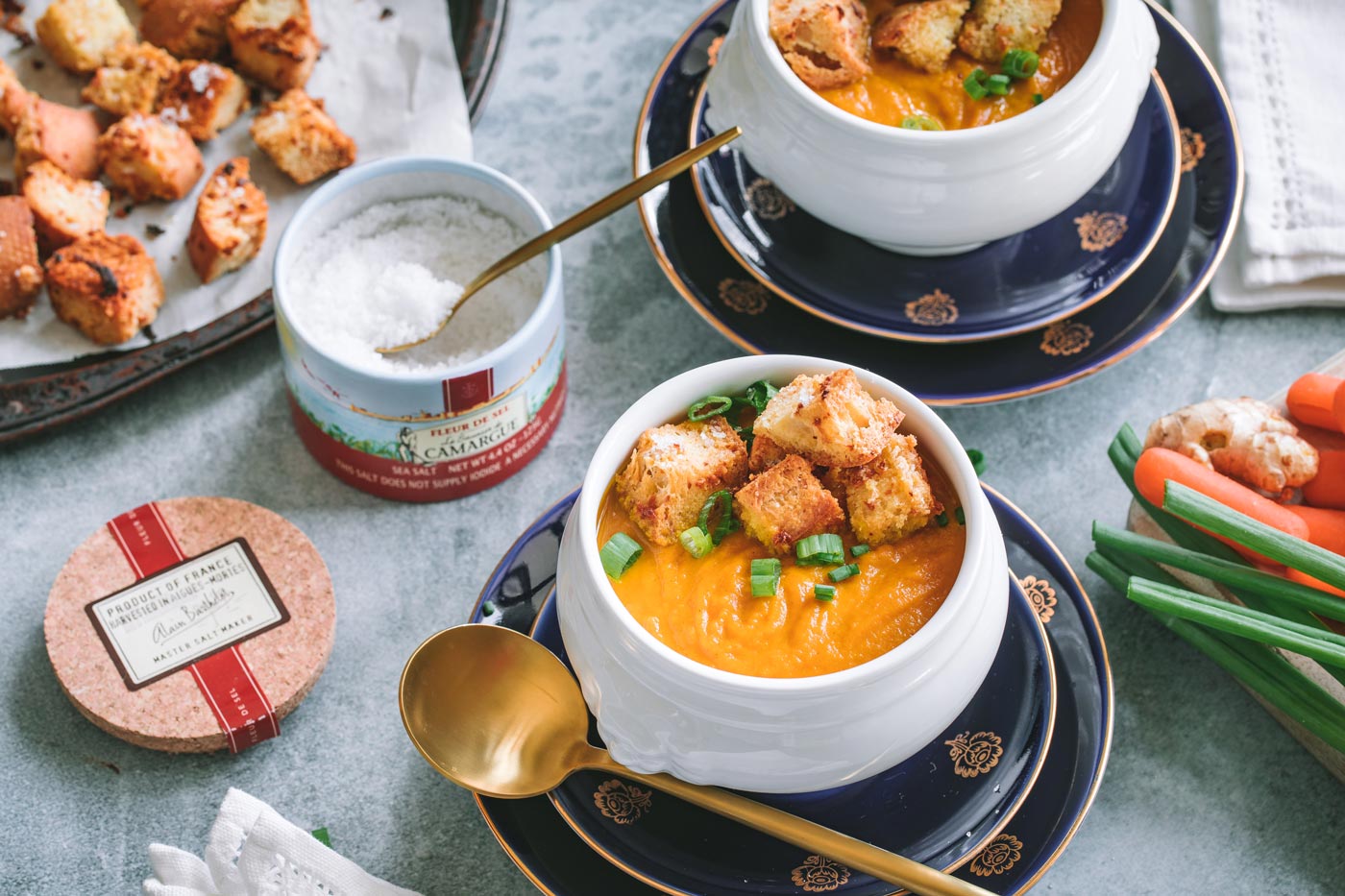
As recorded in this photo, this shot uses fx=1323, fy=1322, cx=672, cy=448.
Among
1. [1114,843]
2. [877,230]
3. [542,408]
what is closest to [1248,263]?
[877,230]

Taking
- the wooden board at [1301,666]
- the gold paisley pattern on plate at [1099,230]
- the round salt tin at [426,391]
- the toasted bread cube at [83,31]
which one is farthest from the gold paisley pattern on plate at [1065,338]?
the toasted bread cube at [83,31]

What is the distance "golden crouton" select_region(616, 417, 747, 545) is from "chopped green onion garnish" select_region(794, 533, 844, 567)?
5.3 inches

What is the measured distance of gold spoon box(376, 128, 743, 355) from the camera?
1.93 meters

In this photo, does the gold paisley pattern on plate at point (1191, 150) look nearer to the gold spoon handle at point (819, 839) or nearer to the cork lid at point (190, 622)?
the gold spoon handle at point (819, 839)

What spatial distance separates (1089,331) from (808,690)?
0.95 metres

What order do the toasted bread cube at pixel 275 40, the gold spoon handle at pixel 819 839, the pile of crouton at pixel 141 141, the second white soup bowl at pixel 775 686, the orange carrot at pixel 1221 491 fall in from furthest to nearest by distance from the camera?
the toasted bread cube at pixel 275 40 → the pile of crouton at pixel 141 141 → the orange carrot at pixel 1221 491 → the gold spoon handle at pixel 819 839 → the second white soup bowl at pixel 775 686

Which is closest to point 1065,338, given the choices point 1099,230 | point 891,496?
point 1099,230

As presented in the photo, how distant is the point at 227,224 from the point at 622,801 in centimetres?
117

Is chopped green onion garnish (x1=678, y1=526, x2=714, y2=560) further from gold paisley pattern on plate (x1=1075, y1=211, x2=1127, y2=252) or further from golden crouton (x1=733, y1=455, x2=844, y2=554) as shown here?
gold paisley pattern on plate (x1=1075, y1=211, x2=1127, y2=252)

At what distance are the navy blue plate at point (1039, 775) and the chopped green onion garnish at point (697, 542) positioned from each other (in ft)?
1.06

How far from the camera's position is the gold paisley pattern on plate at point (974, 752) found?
1634 mm

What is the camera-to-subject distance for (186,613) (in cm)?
195

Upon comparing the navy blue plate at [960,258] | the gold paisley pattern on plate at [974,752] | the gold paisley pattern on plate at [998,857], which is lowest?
the gold paisley pattern on plate at [998,857]

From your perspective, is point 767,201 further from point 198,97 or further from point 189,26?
point 189,26
